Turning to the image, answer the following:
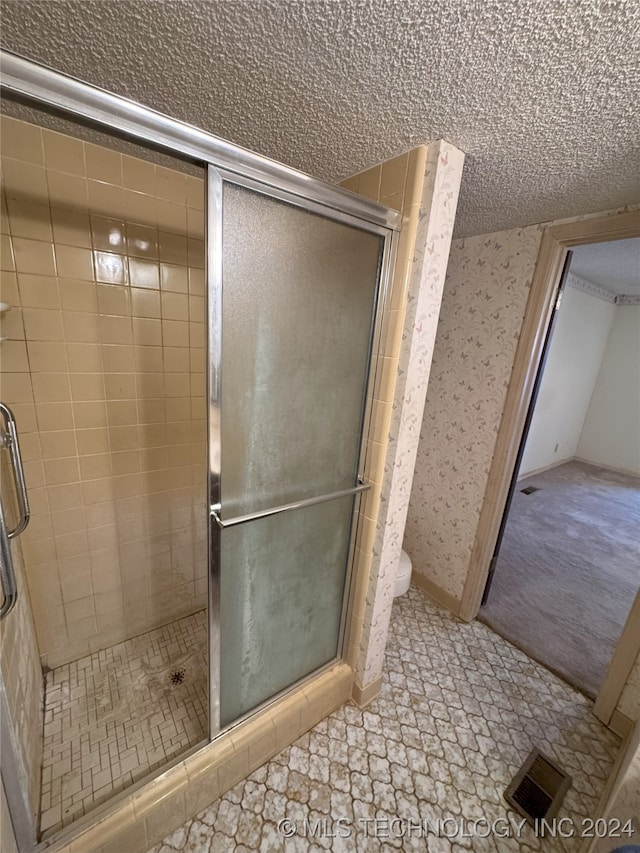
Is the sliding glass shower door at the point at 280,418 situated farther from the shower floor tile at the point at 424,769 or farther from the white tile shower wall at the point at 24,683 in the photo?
the white tile shower wall at the point at 24,683

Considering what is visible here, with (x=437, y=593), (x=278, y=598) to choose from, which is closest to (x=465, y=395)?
(x=437, y=593)

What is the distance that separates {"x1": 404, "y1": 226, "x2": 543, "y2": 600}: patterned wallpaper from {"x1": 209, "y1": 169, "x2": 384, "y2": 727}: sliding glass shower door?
3.03 ft

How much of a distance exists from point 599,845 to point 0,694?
64.7 inches

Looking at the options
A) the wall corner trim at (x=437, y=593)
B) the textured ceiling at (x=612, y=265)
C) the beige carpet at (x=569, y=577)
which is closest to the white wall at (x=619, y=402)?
the textured ceiling at (x=612, y=265)

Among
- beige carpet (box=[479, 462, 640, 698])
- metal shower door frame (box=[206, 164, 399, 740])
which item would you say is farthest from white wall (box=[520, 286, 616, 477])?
metal shower door frame (box=[206, 164, 399, 740])

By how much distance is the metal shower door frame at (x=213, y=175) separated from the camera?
0.57 metres

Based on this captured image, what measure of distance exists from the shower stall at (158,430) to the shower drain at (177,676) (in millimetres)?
11

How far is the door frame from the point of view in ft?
4.55

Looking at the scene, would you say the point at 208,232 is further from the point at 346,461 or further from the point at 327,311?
the point at 346,461

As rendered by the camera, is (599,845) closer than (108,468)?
Yes

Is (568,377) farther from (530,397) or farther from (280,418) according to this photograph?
(280,418)

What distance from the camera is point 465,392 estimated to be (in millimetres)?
1901

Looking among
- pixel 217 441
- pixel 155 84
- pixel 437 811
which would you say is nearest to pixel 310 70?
pixel 155 84

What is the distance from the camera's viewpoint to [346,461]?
125 centimetres
